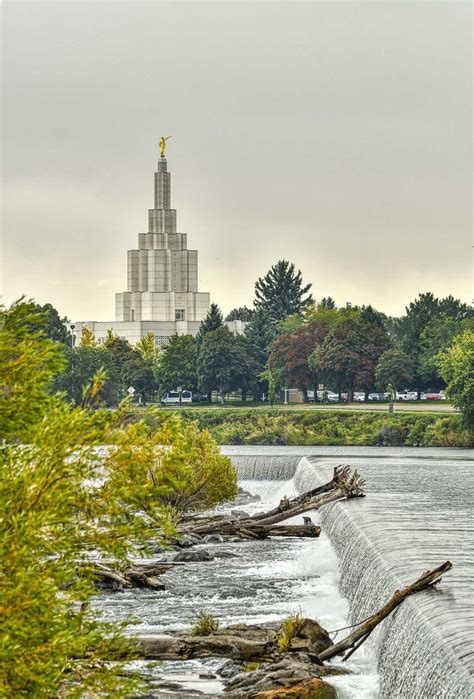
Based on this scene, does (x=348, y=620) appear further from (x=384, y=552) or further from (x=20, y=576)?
(x=20, y=576)

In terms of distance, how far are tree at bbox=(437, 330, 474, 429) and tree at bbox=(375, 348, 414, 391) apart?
21.2 meters

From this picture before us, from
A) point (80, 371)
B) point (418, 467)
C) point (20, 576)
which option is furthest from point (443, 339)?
point (20, 576)

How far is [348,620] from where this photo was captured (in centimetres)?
2400

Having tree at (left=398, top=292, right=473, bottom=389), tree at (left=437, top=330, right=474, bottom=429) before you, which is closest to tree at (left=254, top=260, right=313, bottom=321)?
tree at (left=398, top=292, right=473, bottom=389)

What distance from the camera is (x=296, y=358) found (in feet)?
412

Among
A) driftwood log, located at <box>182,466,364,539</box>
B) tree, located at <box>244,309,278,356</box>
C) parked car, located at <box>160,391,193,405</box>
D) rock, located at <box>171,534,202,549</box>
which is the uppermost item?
tree, located at <box>244,309,278,356</box>

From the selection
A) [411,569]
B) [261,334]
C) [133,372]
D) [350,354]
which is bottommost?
[411,569]

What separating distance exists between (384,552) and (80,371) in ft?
296

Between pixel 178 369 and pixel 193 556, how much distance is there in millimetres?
101679

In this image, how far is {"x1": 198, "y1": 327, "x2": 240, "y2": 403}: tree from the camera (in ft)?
422

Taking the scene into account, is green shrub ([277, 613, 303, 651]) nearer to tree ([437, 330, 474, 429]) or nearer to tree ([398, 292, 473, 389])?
tree ([437, 330, 474, 429])

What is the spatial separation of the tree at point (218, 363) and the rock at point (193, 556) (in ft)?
309

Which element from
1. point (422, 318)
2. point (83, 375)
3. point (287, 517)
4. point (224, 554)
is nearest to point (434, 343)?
point (422, 318)

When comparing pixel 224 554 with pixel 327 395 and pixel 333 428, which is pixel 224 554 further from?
pixel 327 395
